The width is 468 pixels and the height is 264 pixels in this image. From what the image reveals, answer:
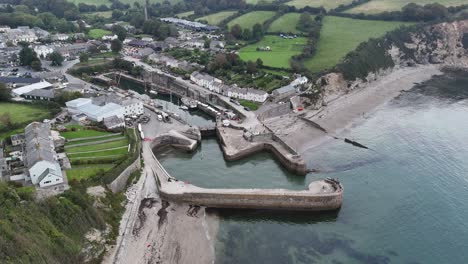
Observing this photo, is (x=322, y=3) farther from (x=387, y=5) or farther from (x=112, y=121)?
(x=112, y=121)

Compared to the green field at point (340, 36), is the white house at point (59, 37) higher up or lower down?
lower down

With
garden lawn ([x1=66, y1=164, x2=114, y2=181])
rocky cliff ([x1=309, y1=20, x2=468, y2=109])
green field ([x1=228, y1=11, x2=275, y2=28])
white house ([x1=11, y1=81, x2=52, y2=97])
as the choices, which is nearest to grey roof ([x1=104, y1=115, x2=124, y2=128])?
garden lawn ([x1=66, y1=164, x2=114, y2=181])

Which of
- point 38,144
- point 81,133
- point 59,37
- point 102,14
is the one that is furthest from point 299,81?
point 102,14

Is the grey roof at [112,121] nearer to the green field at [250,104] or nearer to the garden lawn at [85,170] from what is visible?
the garden lawn at [85,170]

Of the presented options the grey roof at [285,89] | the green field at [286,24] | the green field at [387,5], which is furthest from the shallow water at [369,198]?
the green field at [387,5]

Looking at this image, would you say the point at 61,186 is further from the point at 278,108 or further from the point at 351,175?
the point at 278,108

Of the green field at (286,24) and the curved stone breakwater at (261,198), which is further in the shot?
the green field at (286,24)
